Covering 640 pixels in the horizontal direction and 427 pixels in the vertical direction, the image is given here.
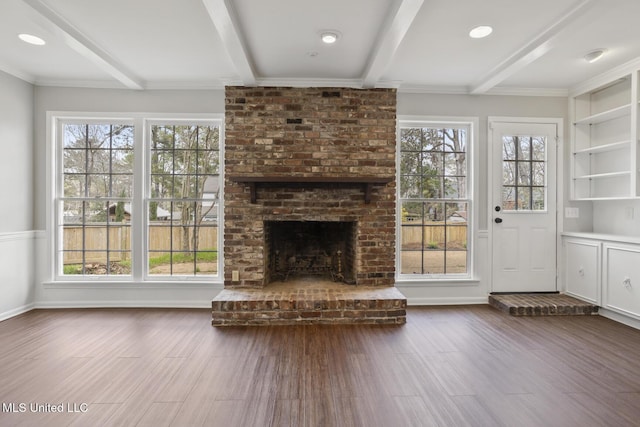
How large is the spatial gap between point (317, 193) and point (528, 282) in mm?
2854

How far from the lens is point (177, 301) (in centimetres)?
Answer: 380

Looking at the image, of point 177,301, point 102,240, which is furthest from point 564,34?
point 102,240

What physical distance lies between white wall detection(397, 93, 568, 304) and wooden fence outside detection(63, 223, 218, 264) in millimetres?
2894

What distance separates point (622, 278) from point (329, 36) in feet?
12.3

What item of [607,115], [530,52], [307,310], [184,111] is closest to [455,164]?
[530,52]

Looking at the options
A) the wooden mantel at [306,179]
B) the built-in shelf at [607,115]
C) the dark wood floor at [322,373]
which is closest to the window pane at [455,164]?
the wooden mantel at [306,179]

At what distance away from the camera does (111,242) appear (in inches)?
153

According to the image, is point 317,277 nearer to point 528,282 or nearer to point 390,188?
point 390,188

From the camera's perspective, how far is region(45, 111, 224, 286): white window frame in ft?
12.4

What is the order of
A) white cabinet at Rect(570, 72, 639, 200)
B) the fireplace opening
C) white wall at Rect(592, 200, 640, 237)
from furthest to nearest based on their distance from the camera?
the fireplace opening → white wall at Rect(592, 200, 640, 237) → white cabinet at Rect(570, 72, 639, 200)

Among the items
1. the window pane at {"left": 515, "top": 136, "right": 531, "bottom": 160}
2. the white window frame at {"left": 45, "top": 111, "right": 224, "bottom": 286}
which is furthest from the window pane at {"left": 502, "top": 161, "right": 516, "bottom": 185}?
the white window frame at {"left": 45, "top": 111, "right": 224, "bottom": 286}

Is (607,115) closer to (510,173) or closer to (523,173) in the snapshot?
(523,173)

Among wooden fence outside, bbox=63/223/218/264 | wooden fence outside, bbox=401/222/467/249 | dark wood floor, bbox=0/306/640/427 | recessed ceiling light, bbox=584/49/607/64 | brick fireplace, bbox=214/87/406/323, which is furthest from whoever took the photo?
wooden fence outside, bbox=401/222/467/249

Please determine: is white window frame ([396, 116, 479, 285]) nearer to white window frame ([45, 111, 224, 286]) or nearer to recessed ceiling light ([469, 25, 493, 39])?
recessed ceiling light ([469, 25, 493, 39])
